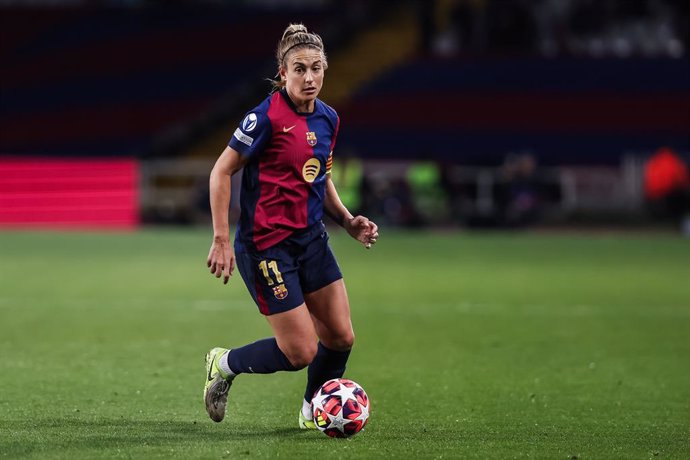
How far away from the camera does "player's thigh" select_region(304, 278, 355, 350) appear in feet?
21.9

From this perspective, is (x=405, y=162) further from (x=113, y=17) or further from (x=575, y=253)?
(x=113, y=17)

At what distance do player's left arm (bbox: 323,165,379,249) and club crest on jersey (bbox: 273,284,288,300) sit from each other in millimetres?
567

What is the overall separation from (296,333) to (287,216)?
0.61 m

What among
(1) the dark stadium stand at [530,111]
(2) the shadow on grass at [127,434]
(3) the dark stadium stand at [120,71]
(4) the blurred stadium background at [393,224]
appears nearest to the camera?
(2) the shadow on grass at [127,434]

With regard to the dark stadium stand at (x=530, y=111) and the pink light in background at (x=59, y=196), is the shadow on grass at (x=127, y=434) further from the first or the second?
the dark stadium stand at (x=530, y=111)

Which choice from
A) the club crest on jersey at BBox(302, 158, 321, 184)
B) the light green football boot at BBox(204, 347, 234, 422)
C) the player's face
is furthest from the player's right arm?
the light green football boot at BBox(204, 347, 234, 422)

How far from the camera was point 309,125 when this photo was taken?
6562 mm

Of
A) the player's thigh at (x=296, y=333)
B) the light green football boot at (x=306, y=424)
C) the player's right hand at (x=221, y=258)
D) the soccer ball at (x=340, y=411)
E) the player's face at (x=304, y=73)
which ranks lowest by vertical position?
the light green football boot at (x=306, y=424)

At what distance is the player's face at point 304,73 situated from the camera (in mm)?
6441

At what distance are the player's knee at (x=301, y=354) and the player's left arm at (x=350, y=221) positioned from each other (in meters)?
0.66

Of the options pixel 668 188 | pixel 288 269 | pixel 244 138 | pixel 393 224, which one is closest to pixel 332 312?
pixel 288 269

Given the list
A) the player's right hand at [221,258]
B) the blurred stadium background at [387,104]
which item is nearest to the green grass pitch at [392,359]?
the player's right hand at [221,258]

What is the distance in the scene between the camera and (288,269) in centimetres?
652

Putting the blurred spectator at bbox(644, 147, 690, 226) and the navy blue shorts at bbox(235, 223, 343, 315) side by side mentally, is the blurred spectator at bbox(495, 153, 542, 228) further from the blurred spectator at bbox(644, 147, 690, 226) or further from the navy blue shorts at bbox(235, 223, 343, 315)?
the navy blue shorts at bbox(235, 223, 343, 315)
